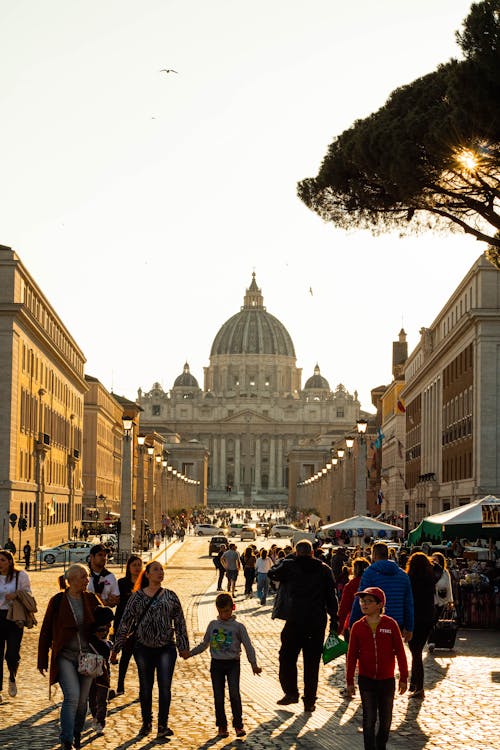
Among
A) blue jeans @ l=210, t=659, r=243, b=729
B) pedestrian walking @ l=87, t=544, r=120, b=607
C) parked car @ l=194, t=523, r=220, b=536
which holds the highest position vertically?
parked car @ l=194, t=523, r=220, b=536

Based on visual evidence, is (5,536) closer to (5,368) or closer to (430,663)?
(5,368)

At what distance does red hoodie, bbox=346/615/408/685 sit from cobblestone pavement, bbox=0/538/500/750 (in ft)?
4.58

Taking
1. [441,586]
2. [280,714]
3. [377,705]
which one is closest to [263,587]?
[441,586]

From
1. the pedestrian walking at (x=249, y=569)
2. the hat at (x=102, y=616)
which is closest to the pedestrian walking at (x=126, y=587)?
the hat at (x=102, y=616)

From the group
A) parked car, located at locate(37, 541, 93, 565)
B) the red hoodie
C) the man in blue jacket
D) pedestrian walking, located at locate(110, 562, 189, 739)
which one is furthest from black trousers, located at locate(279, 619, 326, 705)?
parked car, located at locate(37, 541, 93, 565)

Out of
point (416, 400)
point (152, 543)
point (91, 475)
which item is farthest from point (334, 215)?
point (91, 475)

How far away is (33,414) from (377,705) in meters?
57.2

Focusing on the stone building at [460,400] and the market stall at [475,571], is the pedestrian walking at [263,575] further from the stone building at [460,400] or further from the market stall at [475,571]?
the stone building at [460,400]

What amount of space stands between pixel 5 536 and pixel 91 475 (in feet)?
167

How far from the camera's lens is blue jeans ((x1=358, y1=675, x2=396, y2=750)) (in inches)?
449

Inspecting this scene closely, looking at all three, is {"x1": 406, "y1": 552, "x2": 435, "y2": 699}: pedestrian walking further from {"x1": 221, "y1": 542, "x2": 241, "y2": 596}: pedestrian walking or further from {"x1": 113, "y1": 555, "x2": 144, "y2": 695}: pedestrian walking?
{"x1": 221, "y1": 542, "x2": 241, "y2": 596}: pedestrian walking

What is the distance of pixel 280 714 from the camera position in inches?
572

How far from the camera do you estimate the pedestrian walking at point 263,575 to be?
33.7 m

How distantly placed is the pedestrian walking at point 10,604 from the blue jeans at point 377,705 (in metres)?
5.17
